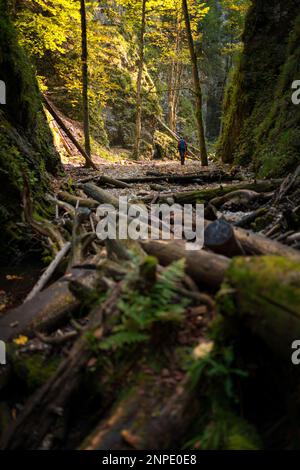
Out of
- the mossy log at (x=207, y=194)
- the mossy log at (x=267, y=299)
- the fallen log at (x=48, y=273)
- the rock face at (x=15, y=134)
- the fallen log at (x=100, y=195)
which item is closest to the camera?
the mossy log at (x=267, y=299)

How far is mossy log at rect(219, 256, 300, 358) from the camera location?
2.45 m

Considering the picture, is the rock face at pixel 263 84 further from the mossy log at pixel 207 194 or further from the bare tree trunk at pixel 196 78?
the mossy log at pixel 207 194

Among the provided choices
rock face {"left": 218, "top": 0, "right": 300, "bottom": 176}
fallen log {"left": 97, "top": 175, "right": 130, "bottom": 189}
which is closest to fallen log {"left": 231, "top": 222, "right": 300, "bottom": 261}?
rock face {"left": 218, "top": 0, "right": 300, "bottom": 176}

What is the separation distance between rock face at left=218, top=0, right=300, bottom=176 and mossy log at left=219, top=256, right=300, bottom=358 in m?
8.43

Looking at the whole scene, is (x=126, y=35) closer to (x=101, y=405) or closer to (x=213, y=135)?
(x=213, y=135)

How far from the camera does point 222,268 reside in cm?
338

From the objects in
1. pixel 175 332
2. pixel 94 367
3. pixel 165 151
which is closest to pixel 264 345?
pixel 175 332

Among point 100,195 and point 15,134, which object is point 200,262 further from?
point 15,134

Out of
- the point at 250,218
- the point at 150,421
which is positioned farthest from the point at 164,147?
the point at 150,421

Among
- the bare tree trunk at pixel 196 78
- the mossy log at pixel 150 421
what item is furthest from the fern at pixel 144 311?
the bare tree trunk at pixel 196 78

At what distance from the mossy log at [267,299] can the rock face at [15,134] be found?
17.1 feet

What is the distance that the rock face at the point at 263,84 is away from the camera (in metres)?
11.5

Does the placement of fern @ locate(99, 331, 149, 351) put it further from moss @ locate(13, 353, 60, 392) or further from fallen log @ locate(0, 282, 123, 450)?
moss @ locate(13, 353, 60, 392)
